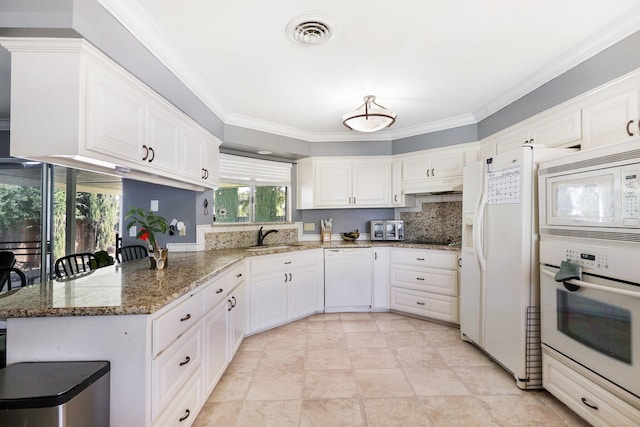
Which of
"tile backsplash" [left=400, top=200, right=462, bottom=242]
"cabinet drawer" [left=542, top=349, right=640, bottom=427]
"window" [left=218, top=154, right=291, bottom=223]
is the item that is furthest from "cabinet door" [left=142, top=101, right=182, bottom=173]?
"tile backsplash" [left=400, top=200, right=462, bottom=242]

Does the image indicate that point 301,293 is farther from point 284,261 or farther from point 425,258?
point 425,258

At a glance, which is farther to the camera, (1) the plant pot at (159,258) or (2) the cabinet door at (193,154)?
(2) the cabinet door at (193,154)

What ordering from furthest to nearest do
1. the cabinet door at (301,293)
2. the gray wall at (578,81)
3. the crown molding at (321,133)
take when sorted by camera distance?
the cabinet door at (301,293)
the gray wall at (578,81)
the crown molding at (321,133)

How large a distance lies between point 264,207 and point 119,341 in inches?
113

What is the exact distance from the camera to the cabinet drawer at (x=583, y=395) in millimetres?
1494

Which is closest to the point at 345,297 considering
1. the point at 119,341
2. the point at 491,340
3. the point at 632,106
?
the point at 491,340

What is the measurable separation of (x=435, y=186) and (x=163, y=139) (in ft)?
9.91

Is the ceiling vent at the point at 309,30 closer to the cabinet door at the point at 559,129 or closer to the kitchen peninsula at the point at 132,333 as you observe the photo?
the kitchen peninsula at the point at 132,333

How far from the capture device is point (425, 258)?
137 inches

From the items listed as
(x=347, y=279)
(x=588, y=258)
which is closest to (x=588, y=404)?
(x=588, y=258)

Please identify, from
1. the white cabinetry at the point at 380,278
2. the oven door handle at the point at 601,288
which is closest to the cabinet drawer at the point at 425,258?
the white cabinetry at the point at 380,278

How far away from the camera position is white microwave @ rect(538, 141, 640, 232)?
4.85 ft

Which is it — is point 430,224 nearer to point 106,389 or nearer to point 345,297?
point 345,297

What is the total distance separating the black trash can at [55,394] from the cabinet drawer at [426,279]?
3.09 m
